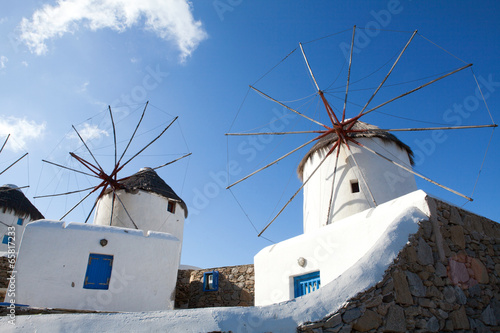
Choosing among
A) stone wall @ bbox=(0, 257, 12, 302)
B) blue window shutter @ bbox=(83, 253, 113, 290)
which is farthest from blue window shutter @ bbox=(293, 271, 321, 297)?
stone wall @ bbox=(0, 257, 12, 302)

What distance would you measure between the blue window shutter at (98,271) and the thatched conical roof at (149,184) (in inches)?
194

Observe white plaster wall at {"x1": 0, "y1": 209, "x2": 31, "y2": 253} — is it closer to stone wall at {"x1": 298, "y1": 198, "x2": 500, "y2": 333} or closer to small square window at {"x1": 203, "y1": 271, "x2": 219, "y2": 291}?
small square window at {"x1": 203, "y1": 271, "x2": 219, "y2": 291}

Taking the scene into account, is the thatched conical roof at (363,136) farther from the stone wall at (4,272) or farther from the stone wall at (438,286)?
the stone wall at (4,272)

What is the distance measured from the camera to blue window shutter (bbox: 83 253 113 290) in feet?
25.9

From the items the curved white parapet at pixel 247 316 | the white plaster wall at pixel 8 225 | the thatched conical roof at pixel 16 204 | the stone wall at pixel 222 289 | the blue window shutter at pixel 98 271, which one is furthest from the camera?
the thatched conical roof at pixel 16 204

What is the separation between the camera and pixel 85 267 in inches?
312

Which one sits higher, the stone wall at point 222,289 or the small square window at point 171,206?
the small square window at point 171,206

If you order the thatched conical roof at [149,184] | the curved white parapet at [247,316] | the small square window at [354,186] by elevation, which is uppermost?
the thatched conical roof at [149,184]

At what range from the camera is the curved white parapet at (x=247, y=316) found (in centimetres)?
315

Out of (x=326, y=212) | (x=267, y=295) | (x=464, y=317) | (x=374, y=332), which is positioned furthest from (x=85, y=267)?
(x=464, y=317)

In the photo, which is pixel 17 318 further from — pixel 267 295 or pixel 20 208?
pixel 20 208

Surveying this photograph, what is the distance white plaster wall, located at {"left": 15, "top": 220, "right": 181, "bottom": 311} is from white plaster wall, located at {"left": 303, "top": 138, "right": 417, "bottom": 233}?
12.8ft

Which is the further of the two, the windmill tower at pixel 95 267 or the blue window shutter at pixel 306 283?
the windmill tower at pixel 95 267

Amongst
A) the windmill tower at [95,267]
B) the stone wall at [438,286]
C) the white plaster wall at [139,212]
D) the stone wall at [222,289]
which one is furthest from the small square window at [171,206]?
the stone wall at [438,286]
